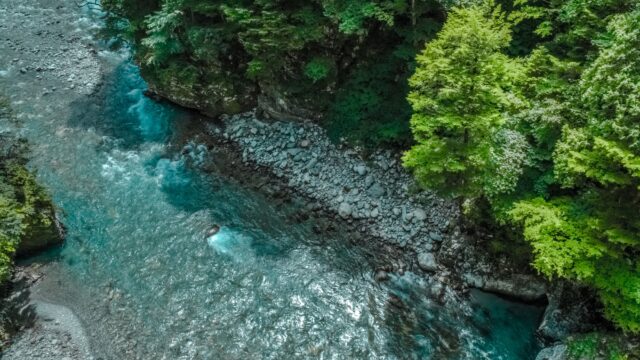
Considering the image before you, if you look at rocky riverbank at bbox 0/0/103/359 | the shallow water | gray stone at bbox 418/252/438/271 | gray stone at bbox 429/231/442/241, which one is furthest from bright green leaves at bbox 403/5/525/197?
rocky riverbank at bbox 0/0/103/359

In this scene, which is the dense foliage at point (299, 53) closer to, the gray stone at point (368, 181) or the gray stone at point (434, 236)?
the gray stone at point (368, 181)

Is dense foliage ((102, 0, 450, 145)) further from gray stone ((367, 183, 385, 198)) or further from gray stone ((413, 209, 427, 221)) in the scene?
gray stone ((413, 209, 427, 221))

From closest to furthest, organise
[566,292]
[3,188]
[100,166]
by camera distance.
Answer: [566,292] < [3,188] < [100,166]

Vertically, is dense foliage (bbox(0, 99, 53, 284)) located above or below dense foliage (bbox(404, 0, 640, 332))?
below

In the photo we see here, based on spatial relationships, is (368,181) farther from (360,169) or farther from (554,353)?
(554,353)

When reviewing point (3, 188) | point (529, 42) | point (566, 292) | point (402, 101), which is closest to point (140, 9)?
point (3, 188)

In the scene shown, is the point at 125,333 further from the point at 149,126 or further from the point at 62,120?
the point at 62,120

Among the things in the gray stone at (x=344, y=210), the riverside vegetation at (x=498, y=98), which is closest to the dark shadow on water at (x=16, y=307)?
the riverside vegetation at (x=498, y=98)
